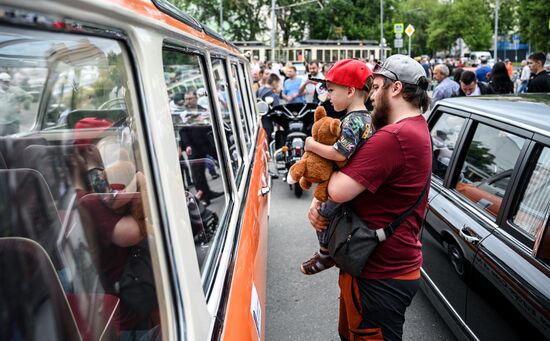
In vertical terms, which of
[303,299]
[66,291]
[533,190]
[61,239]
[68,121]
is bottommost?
[303,299]

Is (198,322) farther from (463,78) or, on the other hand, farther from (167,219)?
(463,78)

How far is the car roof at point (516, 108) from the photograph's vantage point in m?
2.36

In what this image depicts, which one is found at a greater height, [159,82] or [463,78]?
[159,82]

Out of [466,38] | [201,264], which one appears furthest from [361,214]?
[466,38]

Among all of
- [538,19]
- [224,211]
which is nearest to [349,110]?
[224,211]

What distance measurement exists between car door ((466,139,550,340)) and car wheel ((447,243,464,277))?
144 mm

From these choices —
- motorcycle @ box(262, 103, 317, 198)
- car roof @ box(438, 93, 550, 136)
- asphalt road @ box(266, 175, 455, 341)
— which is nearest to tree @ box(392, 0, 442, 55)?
motorcycle @ box(262, 103, 317, 198)

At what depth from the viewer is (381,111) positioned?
2141 millimetres

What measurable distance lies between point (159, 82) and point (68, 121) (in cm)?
69

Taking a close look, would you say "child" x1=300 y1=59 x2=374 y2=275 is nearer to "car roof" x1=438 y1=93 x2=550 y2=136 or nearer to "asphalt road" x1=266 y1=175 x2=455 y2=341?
"car roof" x1=438 y1=93 x2=550 y2=136

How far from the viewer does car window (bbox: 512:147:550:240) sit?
2.24 meters

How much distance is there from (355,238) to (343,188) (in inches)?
9.3

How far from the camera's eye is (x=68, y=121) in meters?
1.74

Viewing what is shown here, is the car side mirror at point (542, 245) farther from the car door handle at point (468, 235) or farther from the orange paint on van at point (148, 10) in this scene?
the orange paint on van at point (148, 10)
